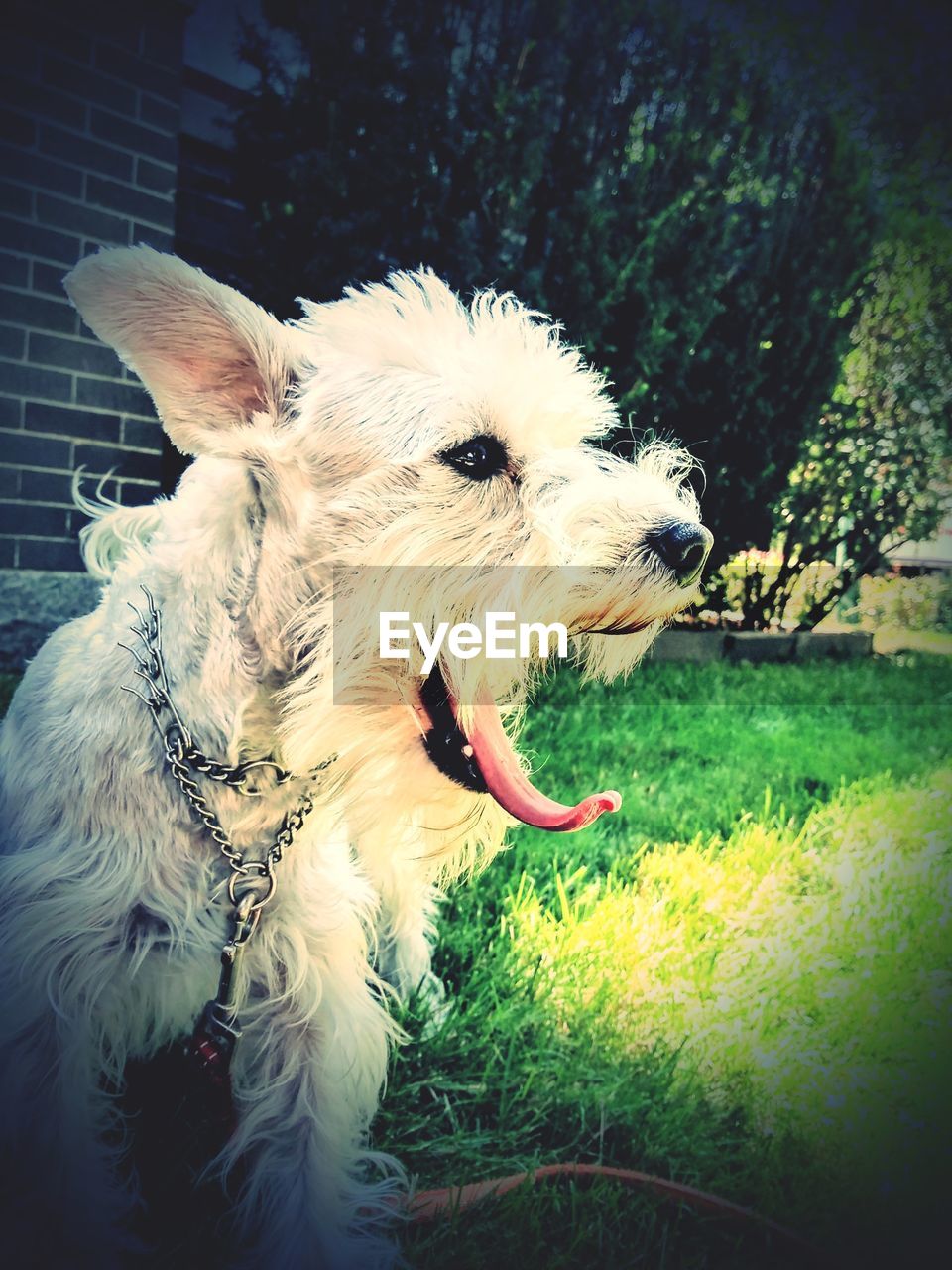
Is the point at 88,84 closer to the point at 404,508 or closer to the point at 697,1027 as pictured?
the point at 404,508

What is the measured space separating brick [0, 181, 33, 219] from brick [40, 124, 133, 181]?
103mm

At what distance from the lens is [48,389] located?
1.97 meters

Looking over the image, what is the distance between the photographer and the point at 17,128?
5.22 ft

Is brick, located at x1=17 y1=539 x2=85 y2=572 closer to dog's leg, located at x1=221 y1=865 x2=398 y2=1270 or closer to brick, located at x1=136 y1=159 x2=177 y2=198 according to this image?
brick, located at x1=136 y1=159 x2=177 y2=198

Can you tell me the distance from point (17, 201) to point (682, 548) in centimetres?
172

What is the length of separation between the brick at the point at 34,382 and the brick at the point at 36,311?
0.11m

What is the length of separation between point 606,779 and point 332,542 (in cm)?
198

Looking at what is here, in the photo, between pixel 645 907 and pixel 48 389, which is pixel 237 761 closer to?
pixel 645 907

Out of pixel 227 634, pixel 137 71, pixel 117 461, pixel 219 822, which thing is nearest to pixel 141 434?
pixel 117 461

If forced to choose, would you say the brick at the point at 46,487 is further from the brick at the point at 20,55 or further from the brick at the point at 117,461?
the brick at the point at 20,55

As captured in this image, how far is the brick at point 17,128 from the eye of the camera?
1533 mm

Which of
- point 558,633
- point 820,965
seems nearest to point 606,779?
point 820,965

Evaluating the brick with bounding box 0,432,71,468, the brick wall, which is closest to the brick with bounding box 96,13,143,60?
the brick wall

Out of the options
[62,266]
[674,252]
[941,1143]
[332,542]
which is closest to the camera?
[332,542]
